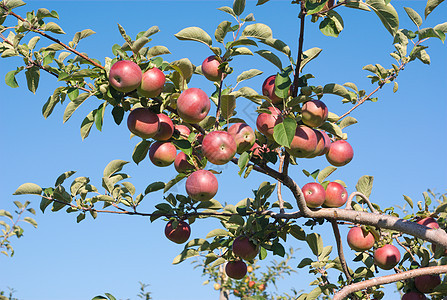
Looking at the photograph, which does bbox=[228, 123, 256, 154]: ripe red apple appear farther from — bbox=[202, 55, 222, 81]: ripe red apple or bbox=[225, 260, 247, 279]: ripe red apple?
bbox=[225, 260, 247, 279]: ripe red apple

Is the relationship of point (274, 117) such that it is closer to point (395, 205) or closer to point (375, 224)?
point (375, 224)

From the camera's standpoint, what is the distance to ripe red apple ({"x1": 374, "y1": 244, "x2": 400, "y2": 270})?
330 cm

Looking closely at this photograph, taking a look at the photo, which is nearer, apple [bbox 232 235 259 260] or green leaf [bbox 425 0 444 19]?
green leaf [bbox 425 0 444 19]

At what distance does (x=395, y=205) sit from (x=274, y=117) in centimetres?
147

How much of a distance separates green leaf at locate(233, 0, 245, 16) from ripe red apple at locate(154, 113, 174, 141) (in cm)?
80

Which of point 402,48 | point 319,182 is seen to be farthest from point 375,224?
point 402,48

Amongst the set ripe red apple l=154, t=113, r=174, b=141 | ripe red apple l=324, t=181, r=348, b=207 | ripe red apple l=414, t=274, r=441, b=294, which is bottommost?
ripe red apple l=414, t=274, r=441, b=294

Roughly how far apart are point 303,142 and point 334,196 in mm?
905

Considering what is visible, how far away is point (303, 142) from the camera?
2508 mm

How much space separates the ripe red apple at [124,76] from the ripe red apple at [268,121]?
758 millimetres

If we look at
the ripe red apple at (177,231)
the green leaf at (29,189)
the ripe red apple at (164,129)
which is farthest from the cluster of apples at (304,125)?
the green leaf at (29,189)

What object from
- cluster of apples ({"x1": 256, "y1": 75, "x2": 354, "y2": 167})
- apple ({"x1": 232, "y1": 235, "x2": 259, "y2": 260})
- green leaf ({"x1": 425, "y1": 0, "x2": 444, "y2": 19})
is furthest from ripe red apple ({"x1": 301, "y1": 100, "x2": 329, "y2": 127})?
apple ({"x1": 232, "y1": 235, "x2": 259, "y2": 260})

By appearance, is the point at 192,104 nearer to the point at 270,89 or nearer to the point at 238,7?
the point at 270,89

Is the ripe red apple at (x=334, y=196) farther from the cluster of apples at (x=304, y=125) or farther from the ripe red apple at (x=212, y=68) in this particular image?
the ripe red apple at (x=212, y=68)
